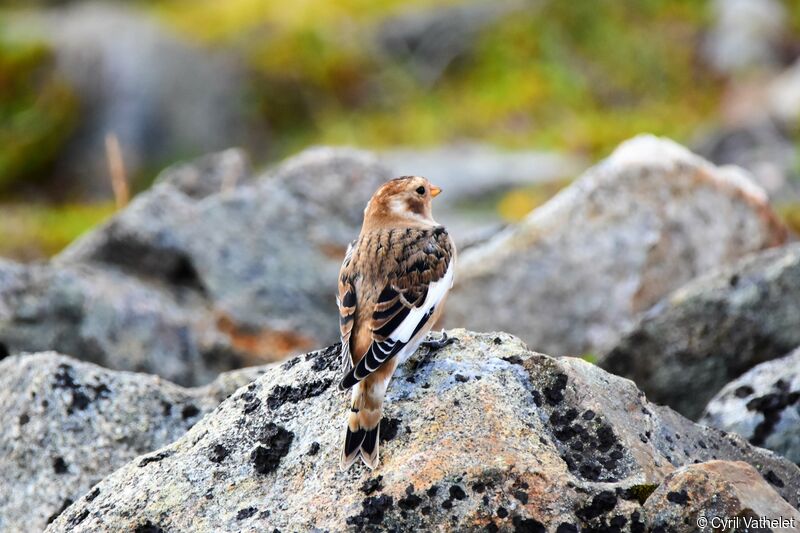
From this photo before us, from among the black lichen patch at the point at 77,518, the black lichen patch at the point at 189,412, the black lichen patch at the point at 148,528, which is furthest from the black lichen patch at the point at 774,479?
the black lichen patch at the point at 77,518

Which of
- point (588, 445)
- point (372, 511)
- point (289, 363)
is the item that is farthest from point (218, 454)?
point (588, 445)

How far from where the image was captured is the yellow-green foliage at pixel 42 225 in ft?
50.0

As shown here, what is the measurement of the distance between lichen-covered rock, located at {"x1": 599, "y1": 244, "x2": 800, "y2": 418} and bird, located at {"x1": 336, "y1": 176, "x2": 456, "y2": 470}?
1.86 metres

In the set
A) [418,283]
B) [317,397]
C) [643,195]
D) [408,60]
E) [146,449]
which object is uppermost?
[408,60]

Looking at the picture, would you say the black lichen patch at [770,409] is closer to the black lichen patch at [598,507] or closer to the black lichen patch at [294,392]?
the black lichen patch at [598,507]

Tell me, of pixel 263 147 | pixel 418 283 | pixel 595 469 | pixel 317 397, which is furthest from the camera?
pixel 263 147

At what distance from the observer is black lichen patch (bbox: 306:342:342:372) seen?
524 centimetres

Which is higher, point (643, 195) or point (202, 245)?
point (643, 195)

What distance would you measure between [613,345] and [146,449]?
128 inches

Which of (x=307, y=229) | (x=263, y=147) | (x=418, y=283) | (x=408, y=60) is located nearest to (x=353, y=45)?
(x=408, y=60)

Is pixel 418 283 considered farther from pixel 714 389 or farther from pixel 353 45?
pixel 353 45

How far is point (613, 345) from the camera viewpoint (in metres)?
7.39

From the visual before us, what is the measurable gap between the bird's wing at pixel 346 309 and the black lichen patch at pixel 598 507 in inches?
47.9

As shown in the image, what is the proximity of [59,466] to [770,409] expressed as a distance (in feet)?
12.4
